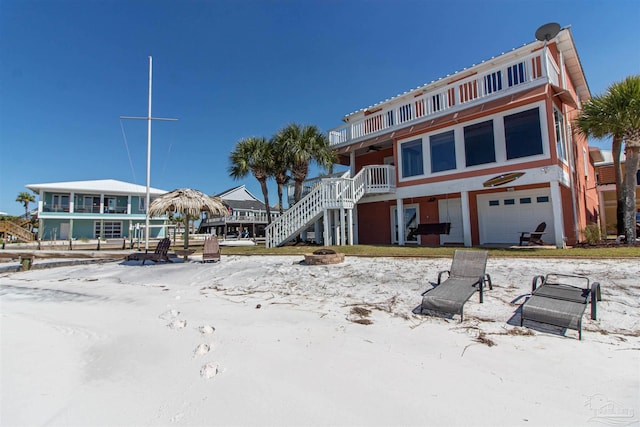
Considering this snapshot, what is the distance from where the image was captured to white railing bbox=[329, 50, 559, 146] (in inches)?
421

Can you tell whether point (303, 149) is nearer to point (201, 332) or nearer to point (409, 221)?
point (409, 221)

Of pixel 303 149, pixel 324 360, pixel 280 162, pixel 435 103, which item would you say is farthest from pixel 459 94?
pixel 324 360

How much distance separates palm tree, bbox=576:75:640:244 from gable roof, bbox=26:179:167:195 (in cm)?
3939

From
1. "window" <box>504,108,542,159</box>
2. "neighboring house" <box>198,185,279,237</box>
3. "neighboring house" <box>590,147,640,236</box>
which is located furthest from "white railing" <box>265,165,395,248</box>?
"neighboring house" <box>198,185,279,237</box>

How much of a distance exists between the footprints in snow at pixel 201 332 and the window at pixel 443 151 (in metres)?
11.2

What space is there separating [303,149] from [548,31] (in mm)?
10671

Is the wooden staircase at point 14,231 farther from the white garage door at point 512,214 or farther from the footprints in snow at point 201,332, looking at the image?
the white garage door at point 512,214

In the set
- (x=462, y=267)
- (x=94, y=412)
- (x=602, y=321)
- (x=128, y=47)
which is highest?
(x=128, y=47)

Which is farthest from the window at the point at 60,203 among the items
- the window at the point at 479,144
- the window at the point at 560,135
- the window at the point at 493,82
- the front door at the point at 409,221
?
the window at the point at 560,135

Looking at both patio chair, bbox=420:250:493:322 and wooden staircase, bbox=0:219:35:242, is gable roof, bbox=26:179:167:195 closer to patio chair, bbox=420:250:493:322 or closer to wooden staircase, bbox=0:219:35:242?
wooden staircase, bbox=0:219:35:242

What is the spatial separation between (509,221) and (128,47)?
66.4ft

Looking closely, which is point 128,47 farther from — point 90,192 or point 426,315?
point 90,192

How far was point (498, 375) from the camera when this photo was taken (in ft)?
10.0

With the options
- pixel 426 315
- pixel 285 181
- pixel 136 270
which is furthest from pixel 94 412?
pixel 285 181
